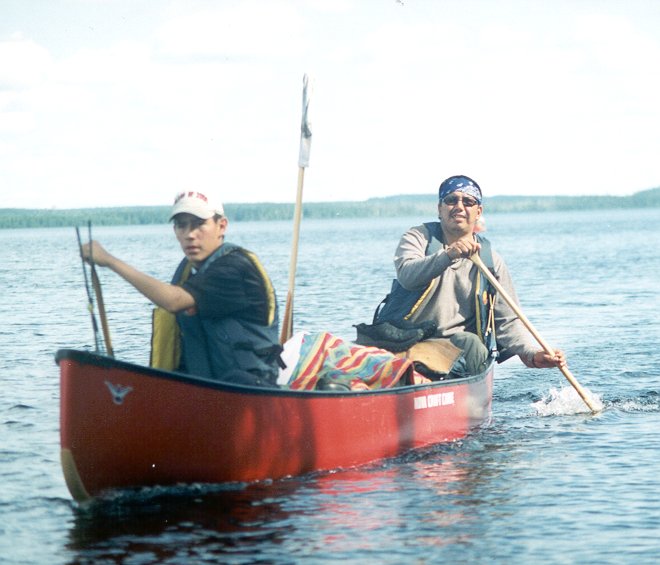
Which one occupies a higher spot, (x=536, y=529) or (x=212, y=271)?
(x=212, y=271)

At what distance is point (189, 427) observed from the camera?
7.94m

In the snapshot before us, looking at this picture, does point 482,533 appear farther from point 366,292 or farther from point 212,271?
point 366,292

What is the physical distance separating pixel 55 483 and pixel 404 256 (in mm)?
3273

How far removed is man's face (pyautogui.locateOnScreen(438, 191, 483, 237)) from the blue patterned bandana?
0.09ft

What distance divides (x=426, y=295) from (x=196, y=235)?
10.2 ft

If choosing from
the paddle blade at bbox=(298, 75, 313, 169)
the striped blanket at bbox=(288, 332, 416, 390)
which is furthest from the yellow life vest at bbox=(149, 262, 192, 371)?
the paddle blade at bbox=(298, 75, 313, 169)

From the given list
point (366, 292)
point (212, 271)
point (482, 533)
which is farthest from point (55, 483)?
point (366, 292)

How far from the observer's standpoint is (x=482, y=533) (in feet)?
26.2

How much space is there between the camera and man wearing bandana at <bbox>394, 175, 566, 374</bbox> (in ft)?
32.5

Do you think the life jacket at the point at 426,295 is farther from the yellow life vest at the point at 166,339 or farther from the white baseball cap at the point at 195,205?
the white baseball cap at the point at 195,205

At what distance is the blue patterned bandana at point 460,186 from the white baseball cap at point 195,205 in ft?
9.56

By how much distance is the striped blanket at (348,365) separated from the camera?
31.2 feet

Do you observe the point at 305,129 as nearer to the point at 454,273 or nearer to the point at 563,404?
the point at 454,273

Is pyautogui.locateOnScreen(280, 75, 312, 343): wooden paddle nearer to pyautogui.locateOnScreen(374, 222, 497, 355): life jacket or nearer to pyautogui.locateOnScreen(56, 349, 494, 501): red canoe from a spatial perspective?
pyautogui.locateOnScreen(374, 222, 497, 355): life jacket
